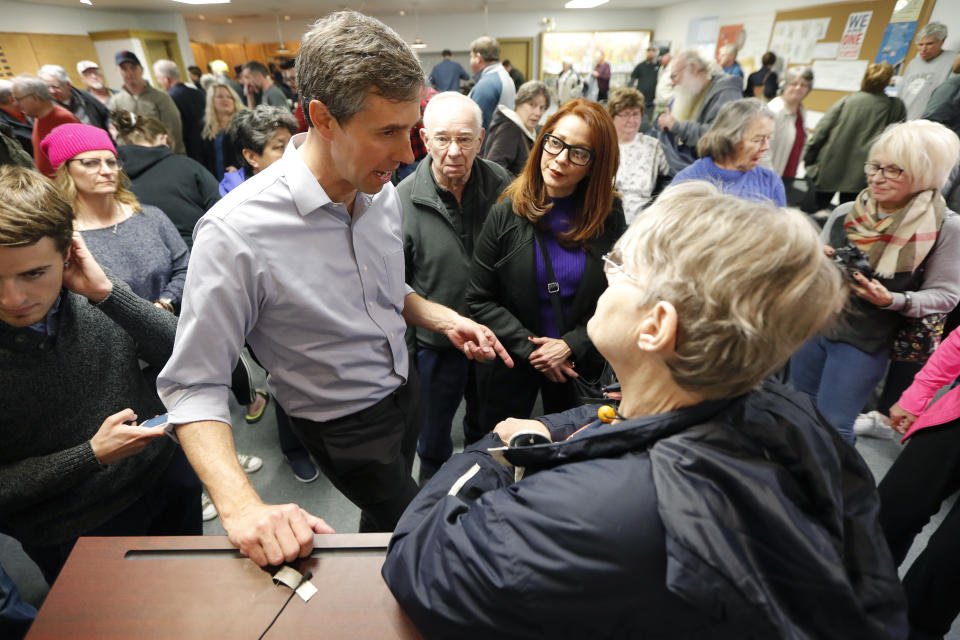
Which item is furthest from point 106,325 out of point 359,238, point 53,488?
point 359,238

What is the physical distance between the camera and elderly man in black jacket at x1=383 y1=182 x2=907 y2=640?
0.60 metres

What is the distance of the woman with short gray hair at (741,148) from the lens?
2.39 m

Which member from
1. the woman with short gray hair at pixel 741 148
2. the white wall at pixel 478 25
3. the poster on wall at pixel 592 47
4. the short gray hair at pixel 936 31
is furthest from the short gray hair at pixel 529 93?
the white wall at pixel 478 25

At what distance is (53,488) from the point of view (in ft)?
3.78

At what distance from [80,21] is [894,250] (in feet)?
47.6

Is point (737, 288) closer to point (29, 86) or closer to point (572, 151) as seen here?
point (572, 151)

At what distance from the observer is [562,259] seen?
1.86m

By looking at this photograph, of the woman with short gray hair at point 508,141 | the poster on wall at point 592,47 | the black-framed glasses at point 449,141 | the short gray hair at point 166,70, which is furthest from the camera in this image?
the poster on wall at point 592,47

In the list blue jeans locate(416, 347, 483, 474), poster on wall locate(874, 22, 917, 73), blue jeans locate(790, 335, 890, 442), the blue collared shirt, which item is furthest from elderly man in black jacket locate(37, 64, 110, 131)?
poster on wall locate(874, 22, 917, 73)

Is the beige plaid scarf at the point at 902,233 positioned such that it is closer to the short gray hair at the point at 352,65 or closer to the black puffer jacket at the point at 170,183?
the short gray hair at the point at 352,65

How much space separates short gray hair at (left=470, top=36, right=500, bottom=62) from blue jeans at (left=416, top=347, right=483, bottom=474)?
3.52 meters

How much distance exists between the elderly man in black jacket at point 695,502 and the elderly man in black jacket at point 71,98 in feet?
18.0

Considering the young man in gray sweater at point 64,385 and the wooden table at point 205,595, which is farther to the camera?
the young man in gray sweater at point 64,385

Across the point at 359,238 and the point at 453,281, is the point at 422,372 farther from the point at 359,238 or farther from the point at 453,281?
the point at 359,238
